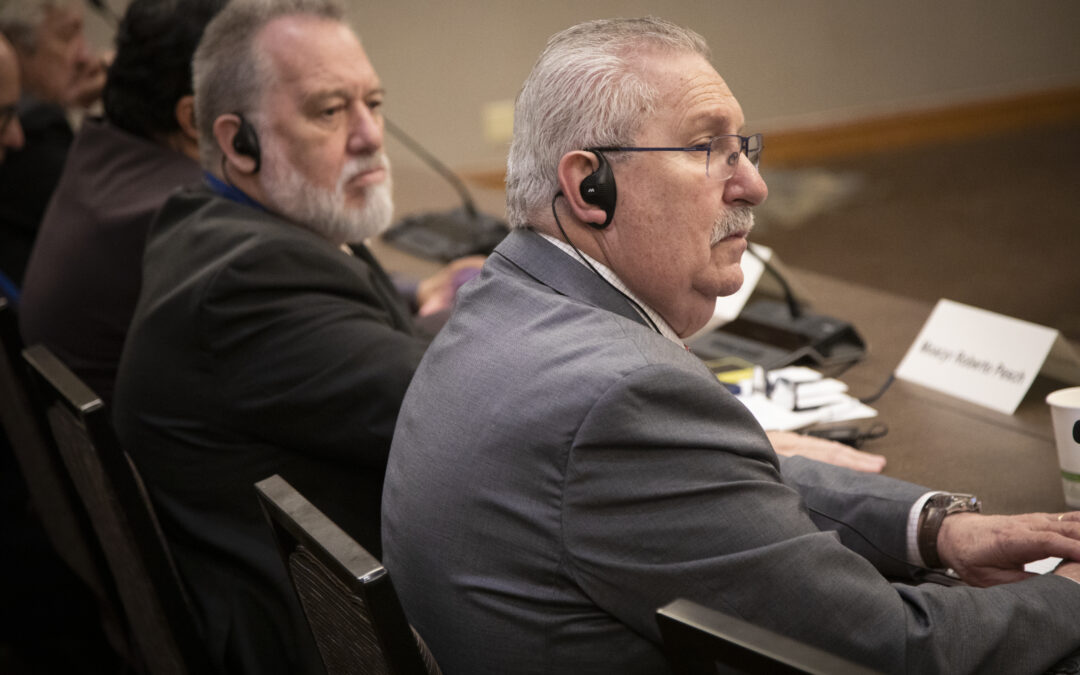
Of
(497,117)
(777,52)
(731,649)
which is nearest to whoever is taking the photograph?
(731,649)

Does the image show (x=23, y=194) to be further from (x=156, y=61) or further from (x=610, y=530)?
(x=610, y=530)

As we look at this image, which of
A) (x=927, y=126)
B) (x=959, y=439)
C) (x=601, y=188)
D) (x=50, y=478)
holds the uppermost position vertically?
(x=601, y=188)

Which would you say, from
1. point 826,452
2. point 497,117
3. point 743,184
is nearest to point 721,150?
point 743,184

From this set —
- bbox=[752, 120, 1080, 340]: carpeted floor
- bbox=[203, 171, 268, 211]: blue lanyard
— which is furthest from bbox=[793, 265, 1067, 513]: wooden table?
bbox=[752, 120, 1080, 340]: carpeted floor

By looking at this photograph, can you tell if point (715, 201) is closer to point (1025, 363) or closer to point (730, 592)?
point (730, 592)

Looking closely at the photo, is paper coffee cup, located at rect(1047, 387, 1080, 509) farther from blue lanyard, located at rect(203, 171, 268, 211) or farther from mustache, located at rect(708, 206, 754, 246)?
blue lanyard, located at rect(203, 171, 268, 211)

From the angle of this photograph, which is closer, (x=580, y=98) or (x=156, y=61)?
(x=580, y=98)

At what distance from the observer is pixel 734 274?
1.22 meters

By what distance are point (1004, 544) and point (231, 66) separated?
1443 millimetres

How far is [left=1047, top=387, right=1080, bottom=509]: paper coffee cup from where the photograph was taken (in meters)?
1.30

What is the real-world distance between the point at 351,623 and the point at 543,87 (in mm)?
580

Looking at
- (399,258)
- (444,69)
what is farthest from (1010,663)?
(444,69)

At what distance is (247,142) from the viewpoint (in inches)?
73.9

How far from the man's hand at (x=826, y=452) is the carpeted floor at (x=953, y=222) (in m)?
2.72
